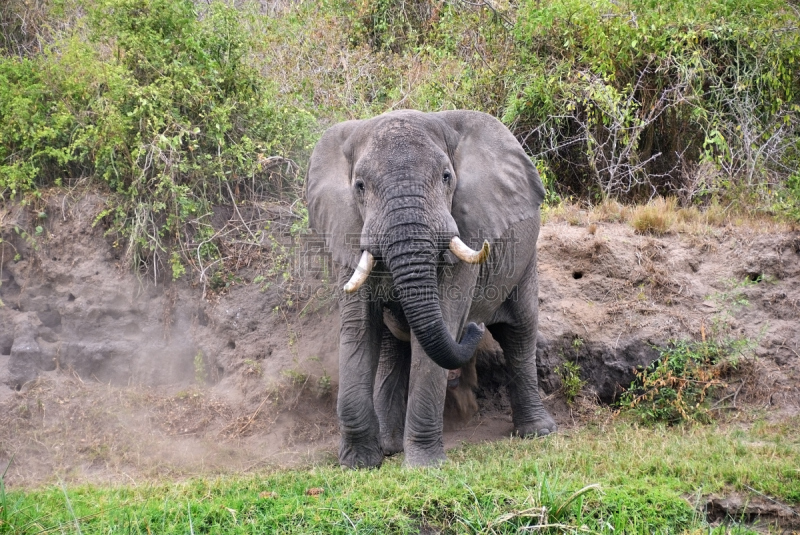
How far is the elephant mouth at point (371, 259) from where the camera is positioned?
6.47 metres

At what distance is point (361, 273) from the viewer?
6535mm

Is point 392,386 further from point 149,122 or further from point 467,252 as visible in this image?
point 149,122

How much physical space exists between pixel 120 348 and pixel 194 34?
346cm

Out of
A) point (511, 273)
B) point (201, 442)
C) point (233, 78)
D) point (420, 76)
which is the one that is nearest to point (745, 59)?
point (420, 76)

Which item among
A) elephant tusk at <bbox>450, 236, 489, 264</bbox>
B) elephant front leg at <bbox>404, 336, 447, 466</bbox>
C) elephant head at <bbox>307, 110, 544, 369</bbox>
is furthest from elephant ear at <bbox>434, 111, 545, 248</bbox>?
elephant front leg at <bbox>404, 336, 447, 466</bbox>

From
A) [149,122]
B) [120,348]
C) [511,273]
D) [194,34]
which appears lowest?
[120,348]

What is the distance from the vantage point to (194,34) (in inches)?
381

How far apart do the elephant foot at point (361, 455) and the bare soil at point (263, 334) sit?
2.45 ft

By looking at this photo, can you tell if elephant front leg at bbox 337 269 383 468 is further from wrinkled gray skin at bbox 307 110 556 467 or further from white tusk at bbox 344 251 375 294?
white tusk at bbox 344 251 375 294

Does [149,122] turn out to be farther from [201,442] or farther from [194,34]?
[201,442]

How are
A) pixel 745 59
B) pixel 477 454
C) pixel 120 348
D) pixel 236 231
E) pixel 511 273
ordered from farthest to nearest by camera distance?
pixel 745 59, pixel 236 231, pixel 120 348, pixel 511 273, pixel 477 454

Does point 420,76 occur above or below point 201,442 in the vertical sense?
above

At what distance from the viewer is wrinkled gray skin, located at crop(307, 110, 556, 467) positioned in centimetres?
646

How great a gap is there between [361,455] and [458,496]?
1606mm
